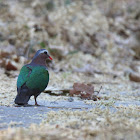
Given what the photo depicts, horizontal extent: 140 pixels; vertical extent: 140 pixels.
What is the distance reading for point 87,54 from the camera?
8.18m

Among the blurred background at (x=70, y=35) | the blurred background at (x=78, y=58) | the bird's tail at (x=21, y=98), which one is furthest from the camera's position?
the blurred background at (x=70, y=35)

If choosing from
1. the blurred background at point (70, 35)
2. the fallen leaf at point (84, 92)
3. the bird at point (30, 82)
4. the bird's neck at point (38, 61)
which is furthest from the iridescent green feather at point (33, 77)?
the blurred background at point (70, 35)

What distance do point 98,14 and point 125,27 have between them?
1.55 m

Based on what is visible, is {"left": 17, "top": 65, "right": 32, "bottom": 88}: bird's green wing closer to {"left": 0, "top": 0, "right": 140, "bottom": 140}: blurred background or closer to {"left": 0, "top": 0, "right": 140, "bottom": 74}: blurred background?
{"left": 0, "top": 0, "right": 140, "bottom": 140}: blurred background

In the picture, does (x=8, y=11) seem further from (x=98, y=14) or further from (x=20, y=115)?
(x=20, y=115)

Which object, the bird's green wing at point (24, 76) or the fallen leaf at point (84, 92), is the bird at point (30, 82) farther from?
the fallen leaf at point (84, 92)

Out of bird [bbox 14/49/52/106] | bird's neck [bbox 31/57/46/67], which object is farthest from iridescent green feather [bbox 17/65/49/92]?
bird's neck [bbox 31/57/46/67]

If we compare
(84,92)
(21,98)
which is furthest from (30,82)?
(84,92)

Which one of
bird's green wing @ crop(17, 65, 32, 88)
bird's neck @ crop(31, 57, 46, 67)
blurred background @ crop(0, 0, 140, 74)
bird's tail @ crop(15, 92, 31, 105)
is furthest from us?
blurred background @ crop(0, 0, 140, 74)

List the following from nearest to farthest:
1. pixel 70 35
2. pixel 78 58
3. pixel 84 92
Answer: pixel 84 92 < pixel 78 58 < pixel 70 35

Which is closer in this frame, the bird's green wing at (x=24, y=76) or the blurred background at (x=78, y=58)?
the blurred background at (x=78, y=58)

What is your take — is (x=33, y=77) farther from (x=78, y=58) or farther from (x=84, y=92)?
(x=78, y=58)

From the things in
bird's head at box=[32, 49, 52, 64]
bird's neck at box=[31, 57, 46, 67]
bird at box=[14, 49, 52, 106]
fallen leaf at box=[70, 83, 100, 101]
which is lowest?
fallen leaf at box=[70, 83, 100, 101]

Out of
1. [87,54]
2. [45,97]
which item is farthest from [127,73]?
[45,97]
